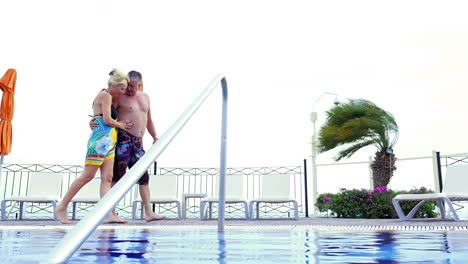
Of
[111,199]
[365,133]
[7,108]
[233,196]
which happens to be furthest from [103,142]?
[365,133]

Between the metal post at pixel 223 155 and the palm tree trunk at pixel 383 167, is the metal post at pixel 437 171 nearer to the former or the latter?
the palm tree trunk at pixel 383 167

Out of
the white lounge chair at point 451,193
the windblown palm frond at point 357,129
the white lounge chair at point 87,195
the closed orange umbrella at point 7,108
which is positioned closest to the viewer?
the white lounge chair at point 451,193

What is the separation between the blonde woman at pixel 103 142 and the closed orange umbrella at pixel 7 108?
3734mm

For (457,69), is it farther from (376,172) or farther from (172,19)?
(172,19)

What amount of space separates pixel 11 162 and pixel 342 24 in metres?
10.6

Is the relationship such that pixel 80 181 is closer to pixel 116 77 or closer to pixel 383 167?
pixel 116 77

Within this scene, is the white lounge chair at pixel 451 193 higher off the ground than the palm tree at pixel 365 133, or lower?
lower

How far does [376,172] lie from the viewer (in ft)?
39.2

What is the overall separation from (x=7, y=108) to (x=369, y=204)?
8.38 meters

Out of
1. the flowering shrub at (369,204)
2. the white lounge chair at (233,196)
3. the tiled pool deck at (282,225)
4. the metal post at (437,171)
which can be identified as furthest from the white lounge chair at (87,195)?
the metal post at (437,171)

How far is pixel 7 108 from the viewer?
320 inches

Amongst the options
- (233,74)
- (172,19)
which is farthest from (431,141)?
(233,74)

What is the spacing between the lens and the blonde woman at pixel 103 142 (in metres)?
4.82

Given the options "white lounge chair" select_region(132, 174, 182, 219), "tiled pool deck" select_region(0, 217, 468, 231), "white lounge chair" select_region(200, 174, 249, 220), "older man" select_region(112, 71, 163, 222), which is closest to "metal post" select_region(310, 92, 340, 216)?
"white lounge chair" select_region(200, 174, 249, 220)
